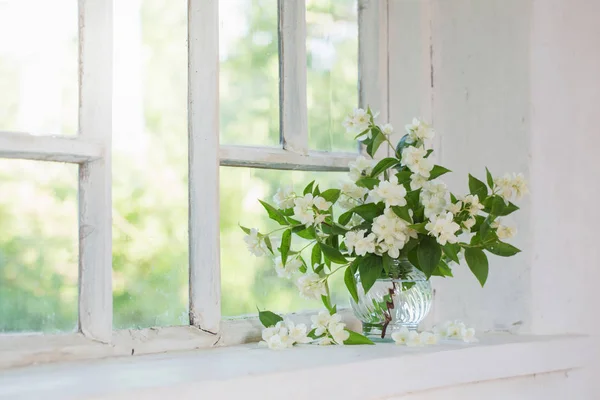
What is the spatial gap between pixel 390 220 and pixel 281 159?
30 cm

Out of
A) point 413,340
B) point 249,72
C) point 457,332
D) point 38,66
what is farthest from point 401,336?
point 38,66

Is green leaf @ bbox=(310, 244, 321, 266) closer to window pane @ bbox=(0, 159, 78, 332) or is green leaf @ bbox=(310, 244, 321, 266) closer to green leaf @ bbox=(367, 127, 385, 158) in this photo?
green leaf @ bbox=(367, 127, 385, 158)

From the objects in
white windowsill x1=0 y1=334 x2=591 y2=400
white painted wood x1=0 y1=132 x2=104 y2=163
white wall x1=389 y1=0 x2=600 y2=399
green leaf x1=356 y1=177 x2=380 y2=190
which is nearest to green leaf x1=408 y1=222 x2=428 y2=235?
green leaf x1=356 y1=177 x2=380 y2=190

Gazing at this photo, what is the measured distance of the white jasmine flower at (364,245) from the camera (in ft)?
4.43

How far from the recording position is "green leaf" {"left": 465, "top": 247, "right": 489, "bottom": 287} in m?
1.40

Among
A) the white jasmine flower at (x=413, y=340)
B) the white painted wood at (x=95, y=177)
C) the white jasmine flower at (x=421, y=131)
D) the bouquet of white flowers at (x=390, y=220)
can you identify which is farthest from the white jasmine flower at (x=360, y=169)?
→ the white painted wood at (x=95, y=177)

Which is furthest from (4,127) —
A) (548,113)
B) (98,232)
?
(548,113)

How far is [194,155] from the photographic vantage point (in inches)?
57.0

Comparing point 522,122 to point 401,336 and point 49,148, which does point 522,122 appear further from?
point 49,148

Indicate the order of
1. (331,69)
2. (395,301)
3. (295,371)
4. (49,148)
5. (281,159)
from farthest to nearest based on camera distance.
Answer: (331,69), (281,159), (395,301), (49,148), (295,371)

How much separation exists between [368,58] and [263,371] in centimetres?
87

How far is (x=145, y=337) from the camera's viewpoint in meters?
1.35

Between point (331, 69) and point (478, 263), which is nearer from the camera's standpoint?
point (478, 263)

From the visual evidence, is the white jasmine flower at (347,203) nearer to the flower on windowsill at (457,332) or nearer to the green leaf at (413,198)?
the green leaf at (413,198)
